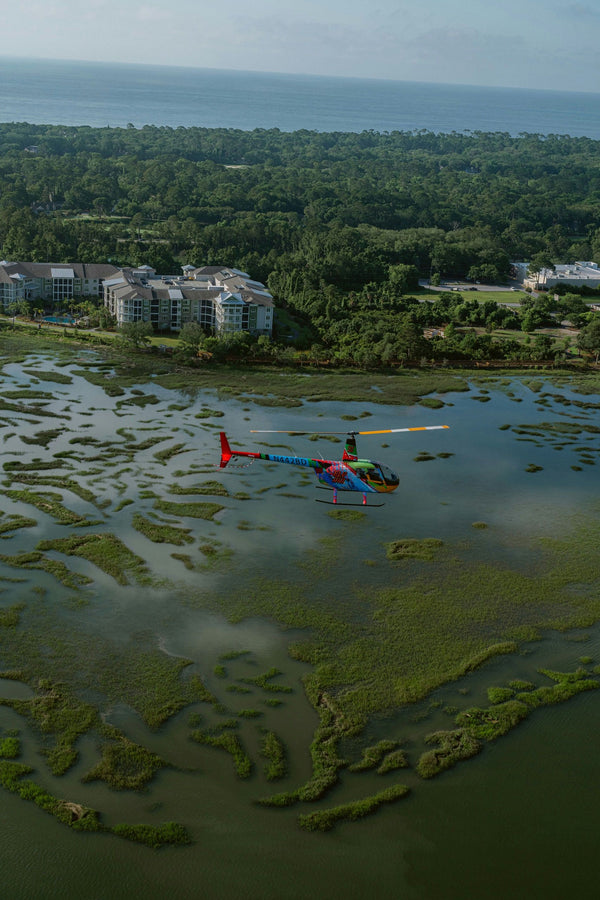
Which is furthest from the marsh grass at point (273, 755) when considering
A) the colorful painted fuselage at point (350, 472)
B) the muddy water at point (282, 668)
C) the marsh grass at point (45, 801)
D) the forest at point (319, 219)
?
the forest at point (319, 219)

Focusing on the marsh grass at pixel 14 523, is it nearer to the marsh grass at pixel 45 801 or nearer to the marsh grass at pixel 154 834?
the marsh grass at pixel 45 801

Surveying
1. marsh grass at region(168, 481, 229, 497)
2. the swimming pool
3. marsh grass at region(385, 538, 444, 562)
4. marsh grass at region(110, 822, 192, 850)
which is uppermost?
the swimming pool

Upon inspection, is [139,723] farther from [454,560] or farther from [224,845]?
[454,560]

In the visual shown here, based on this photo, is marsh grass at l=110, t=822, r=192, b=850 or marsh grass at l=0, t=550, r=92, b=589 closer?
marsh grass at l=110, t=822, r=192, b=850

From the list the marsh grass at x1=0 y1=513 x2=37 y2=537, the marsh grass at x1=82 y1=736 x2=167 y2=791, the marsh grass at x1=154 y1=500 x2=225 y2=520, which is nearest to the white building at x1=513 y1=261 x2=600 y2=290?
the marsh grass at x1=154 y1=500 x2=225 y2=520

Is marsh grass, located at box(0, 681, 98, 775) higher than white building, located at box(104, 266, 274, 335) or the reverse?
the reverse

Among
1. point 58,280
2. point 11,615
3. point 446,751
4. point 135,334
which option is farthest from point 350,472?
point 58,280

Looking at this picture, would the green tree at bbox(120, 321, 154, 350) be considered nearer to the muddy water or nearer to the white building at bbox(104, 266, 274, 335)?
the white building at bbox(104, 266, 274, 335)
